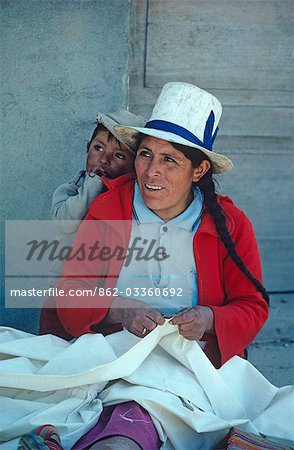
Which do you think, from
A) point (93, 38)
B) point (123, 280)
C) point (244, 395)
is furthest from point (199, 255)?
point (93, 38)

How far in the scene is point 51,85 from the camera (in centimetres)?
438

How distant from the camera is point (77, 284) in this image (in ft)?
11.4

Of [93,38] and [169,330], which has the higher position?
[93,38]

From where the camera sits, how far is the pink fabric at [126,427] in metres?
2.97

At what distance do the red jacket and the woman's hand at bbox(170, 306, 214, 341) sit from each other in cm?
12

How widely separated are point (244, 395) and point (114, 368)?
1.94 ft

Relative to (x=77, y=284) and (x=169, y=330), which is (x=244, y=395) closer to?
(x=169, y=330)

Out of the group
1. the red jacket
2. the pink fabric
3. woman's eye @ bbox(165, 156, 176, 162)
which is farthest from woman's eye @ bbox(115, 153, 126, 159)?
the pink fabric

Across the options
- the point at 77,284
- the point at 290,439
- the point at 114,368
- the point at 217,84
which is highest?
the point at 217,84

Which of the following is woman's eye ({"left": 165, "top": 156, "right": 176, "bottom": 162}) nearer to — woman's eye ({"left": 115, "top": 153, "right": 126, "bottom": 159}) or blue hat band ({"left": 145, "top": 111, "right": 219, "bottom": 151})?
blue hat band ({"left": 145, "top": 111, "right": 219, "bottom": 151})

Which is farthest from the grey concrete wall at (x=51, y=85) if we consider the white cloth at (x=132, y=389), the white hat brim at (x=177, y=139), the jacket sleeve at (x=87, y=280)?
the white cloth at (x=132, y=389)

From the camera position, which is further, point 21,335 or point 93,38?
point 93,38

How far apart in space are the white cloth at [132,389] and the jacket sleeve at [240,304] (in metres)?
0.12

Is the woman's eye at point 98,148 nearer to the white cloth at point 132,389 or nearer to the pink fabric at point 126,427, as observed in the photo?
the white cloth at point 132,389
